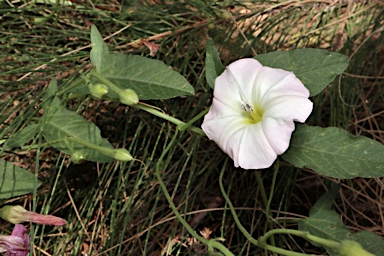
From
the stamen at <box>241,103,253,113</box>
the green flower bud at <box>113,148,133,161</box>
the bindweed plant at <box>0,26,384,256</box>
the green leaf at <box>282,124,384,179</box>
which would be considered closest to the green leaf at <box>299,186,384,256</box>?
the bindweed plant at <box>0,26,384,256</box>

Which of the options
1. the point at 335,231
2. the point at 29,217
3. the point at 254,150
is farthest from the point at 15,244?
the point at 335,231

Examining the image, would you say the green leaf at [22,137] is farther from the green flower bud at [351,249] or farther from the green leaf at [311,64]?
the green flower bud at [351,249]

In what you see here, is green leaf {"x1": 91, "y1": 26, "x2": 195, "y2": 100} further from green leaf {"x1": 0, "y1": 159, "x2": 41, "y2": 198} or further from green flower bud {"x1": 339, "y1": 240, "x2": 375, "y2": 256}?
green flower bud {"x1": 339, "y1": 240, "x2": 375, "y2": 256}

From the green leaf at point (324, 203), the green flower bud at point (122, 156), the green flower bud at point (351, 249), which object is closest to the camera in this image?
the green flower bud at point (351, 249)

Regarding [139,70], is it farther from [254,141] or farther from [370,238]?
[370,238]

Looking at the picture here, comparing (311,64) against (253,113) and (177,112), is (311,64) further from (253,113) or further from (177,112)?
(177,112)

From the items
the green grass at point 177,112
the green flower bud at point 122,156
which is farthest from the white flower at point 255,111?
Result: the green grass at point 177,112

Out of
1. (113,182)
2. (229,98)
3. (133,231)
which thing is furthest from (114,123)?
(229,98)
